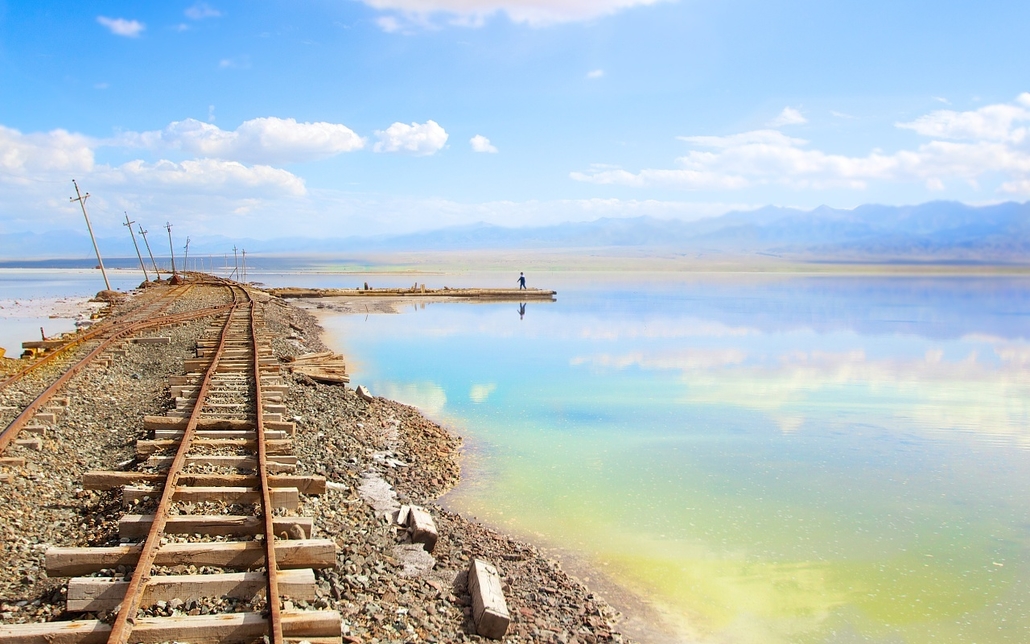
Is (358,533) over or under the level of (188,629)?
under

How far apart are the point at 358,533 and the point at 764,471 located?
689 cm

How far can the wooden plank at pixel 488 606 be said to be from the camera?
18.1ft

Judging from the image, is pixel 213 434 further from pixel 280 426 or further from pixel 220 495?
pixel 220 495

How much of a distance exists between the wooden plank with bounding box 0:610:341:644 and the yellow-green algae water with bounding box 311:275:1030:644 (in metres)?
3.60

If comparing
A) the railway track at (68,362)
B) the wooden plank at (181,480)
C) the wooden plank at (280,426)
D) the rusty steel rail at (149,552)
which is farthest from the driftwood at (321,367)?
the wooden plank at (181,480)

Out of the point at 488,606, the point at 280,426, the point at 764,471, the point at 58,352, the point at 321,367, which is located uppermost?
the point at 58,352

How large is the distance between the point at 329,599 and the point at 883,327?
3361 cm

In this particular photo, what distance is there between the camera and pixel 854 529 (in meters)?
9.18

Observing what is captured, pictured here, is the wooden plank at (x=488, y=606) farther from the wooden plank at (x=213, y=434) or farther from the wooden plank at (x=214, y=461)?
the wooden plank at (x=213, y=434)

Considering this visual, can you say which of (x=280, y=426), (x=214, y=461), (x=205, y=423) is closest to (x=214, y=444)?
(x=214, y=461)

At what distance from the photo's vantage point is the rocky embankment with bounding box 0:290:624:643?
530 cm

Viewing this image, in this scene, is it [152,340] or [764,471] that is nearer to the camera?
[764,471]

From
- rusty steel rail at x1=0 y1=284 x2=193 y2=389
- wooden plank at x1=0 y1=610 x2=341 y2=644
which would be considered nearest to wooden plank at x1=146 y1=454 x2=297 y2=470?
wooden plank at x1=0 y1=610 x2=341 y2=644

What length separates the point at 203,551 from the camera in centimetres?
534
